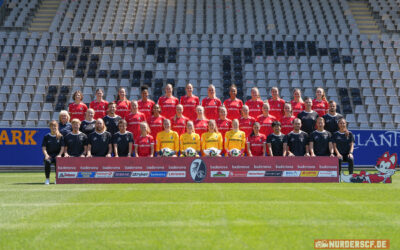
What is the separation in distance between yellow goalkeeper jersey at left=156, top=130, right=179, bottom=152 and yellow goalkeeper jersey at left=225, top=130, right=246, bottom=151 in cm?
132

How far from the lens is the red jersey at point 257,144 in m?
12.4

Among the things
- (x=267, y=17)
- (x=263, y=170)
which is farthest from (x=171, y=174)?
(x=267, y=17)

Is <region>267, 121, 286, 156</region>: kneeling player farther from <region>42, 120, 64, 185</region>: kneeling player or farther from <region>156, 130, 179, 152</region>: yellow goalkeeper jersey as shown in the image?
<region>42, 120, 64, 185</region>: kneeling player

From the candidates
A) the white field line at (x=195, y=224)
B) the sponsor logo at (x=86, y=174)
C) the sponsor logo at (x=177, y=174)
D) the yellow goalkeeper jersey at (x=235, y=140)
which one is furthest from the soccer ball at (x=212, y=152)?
the white field line at (x=195, y=224)

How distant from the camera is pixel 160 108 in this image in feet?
42.7

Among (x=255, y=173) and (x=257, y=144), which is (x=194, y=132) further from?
(x=255, y=173)

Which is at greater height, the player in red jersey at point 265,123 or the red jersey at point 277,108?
the red jersey at point 277,108

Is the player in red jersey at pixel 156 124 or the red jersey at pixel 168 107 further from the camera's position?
the red jersey at pixel 168 107

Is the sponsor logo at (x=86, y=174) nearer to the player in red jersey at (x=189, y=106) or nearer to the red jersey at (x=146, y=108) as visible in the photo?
the red jersey at (x=146, y=108)

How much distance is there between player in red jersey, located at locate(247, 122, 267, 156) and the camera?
12.4 metres

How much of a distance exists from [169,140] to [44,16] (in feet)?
67.1

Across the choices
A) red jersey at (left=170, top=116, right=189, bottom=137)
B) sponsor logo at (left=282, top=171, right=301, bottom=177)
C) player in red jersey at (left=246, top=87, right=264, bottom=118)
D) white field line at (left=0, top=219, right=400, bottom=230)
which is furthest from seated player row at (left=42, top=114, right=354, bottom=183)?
white field line at (left=0, top=219, right=400, bottom=230)

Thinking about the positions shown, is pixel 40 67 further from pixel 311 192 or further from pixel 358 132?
pixel 311 192

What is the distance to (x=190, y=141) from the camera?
1207 cm
